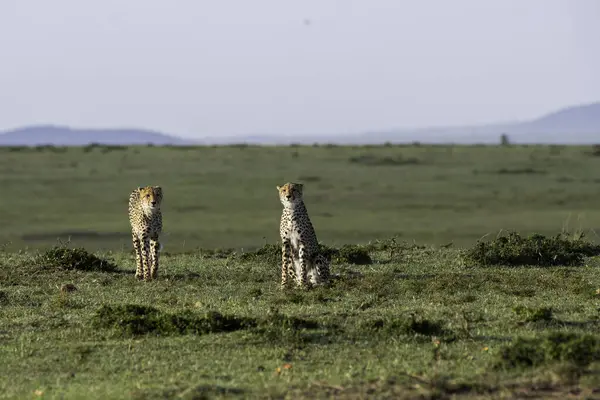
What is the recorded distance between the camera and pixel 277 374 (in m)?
7.39

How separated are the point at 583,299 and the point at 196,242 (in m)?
13.2

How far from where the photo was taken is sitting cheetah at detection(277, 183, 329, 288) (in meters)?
11.9

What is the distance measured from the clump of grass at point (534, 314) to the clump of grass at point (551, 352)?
1.64m

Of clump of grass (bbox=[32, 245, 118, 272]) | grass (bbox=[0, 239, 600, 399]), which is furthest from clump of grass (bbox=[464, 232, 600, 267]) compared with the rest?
clump of grass (bbox=[32, 245, 118, 272])

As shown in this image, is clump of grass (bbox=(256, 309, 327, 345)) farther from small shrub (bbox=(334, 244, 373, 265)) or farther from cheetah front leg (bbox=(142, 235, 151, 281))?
small shrub (bbox=(334, 244, 373, 265))

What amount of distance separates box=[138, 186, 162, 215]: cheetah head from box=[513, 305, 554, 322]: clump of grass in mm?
5014

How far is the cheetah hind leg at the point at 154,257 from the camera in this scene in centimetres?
1287

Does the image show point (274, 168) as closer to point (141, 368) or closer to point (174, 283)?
point (174, 283)

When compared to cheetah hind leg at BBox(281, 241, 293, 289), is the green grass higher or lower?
lower

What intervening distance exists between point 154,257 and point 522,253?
4186 mm

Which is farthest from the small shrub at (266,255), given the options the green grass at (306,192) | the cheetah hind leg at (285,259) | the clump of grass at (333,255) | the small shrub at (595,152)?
the small shrub at (595,152)

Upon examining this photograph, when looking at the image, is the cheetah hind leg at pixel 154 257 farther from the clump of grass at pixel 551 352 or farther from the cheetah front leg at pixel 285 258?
the clump of grass at pixel 551 352

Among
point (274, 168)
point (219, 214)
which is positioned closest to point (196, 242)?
point (219, 214)

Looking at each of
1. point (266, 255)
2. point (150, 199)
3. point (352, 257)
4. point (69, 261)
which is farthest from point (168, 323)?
point (266, 255)
